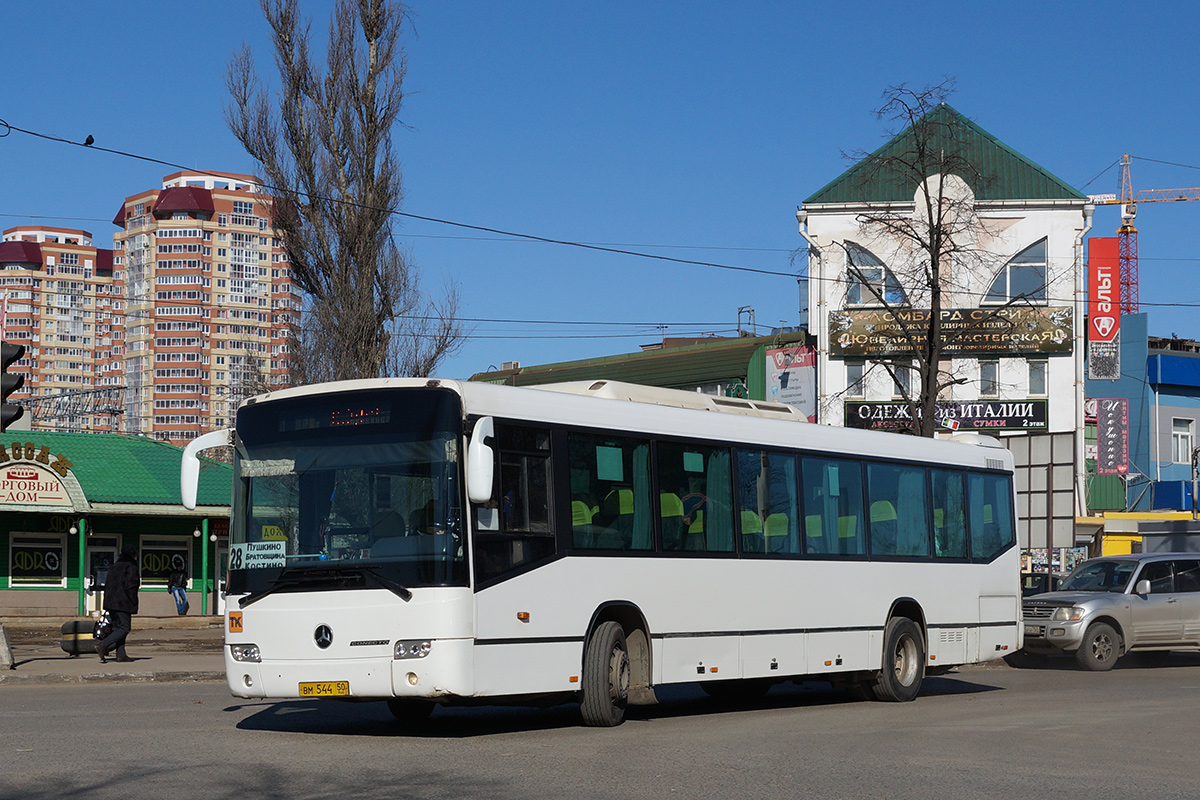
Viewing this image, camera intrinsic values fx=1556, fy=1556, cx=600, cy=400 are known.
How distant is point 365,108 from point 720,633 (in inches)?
866

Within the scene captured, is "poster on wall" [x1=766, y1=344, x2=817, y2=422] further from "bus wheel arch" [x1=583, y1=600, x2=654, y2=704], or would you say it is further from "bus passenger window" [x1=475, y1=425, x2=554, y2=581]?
"bus passenger window" [x1=475, y1=425, x2=554, y2=581]

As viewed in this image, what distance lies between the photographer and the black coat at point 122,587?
22.2 meters

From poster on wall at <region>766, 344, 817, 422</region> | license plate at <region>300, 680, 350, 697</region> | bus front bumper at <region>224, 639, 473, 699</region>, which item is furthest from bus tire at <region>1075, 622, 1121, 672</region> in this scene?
poster on wall at <region>766, 344, 817, 422</region>

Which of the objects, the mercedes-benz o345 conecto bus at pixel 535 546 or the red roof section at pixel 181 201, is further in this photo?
the red roof section at pixel 181 201

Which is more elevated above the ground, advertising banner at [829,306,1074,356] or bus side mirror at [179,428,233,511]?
advertising banner at [829,306,1074,356]

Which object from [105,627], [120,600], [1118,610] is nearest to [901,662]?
[1118,610]

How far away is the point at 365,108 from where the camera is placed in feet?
111

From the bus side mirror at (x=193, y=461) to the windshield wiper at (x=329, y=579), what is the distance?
965 mm

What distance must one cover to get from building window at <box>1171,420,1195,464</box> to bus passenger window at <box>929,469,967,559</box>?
44.5 metres

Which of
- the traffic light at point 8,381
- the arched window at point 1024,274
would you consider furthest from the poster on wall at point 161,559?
the arched window at point 1024,274

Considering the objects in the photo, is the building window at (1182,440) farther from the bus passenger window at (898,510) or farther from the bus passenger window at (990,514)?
the bus passenger window at (898,510)

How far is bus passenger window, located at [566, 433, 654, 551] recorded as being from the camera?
517 inches

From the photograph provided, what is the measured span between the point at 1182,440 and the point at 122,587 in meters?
47.3

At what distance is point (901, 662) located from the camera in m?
17.2
